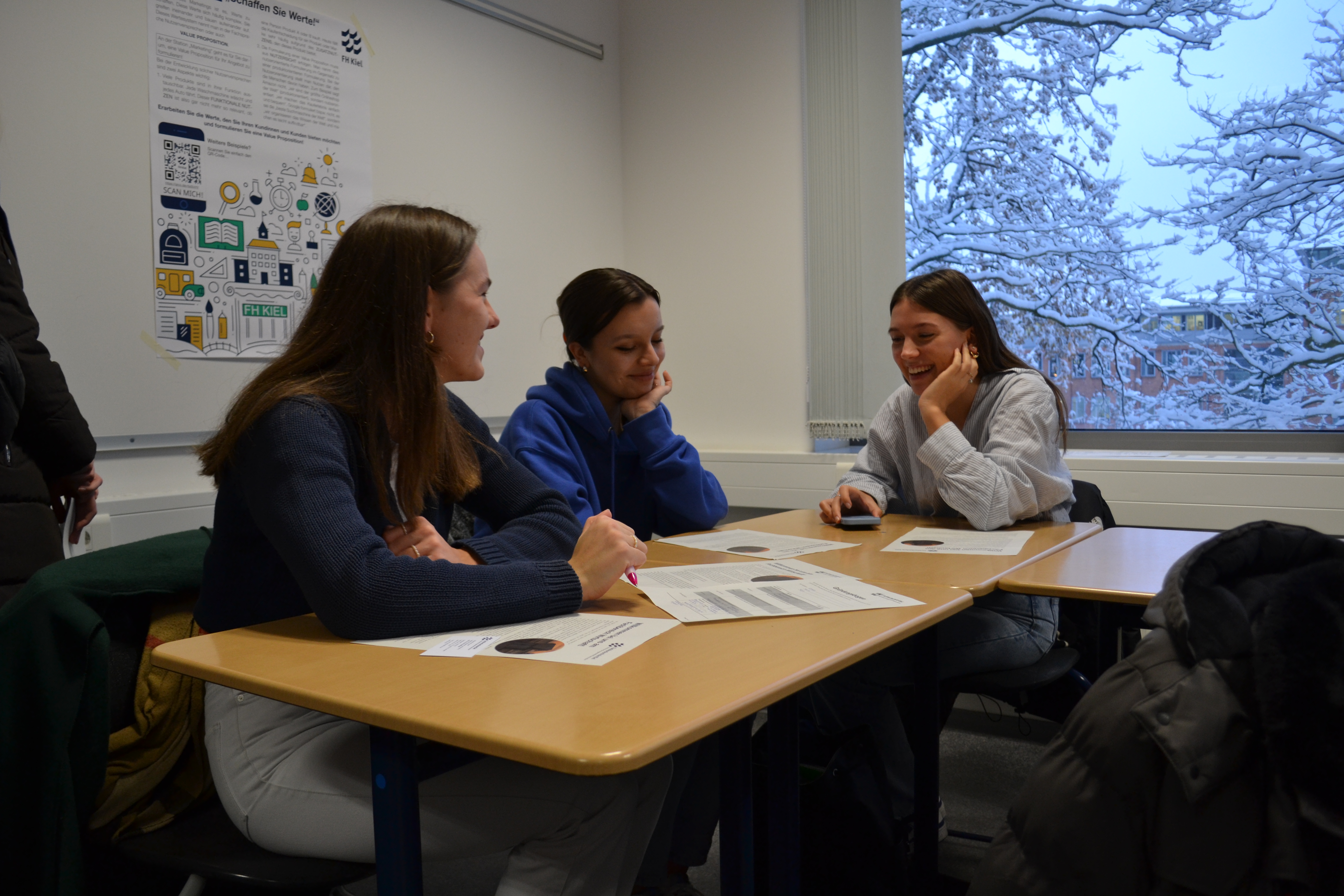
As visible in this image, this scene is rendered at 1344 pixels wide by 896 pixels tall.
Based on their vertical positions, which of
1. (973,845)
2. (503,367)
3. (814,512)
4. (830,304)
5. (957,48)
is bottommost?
(973,845)

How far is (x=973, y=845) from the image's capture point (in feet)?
6.84

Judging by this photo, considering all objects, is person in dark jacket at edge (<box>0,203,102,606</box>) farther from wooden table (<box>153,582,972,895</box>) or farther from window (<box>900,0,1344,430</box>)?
window (<box>900,0,1344,430</box>)

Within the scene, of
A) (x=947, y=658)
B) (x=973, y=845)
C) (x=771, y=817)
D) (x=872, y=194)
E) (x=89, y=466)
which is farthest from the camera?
(x=872, y=194)

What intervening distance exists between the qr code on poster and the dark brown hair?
101 cm

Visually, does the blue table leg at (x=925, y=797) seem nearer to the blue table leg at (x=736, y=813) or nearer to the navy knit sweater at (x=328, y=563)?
the blue table leg at (x=736, y=813)

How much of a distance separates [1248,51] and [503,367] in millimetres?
2504

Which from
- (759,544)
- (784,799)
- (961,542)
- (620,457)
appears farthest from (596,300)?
(784,799)

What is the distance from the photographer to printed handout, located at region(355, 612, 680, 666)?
0.99 metres

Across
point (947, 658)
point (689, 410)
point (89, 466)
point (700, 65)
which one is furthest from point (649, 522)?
point (700, 65)

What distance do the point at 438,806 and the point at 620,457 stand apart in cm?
120

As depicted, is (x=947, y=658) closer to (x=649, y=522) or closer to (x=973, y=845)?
(x=973, y=845)

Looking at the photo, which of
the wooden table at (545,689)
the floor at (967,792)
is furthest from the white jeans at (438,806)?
the floor at (967,792)

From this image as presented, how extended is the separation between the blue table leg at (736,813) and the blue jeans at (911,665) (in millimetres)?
515

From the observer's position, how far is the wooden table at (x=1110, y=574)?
138 cm
